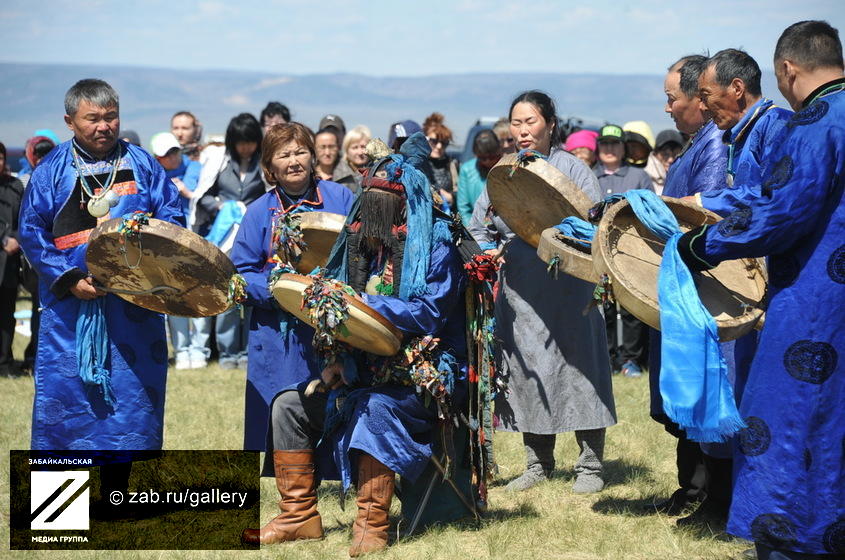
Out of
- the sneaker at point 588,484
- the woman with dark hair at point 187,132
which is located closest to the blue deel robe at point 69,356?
the sneaker at point 588,484

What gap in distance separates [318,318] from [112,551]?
157 centimetres

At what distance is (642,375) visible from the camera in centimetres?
962

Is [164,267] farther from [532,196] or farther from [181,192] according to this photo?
[181,192]

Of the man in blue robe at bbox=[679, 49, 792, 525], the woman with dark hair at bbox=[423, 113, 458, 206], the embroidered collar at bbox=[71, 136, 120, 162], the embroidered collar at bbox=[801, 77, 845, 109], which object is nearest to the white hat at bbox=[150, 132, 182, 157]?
the woman with dark hair at bbox=[423, 113, 458, 206]

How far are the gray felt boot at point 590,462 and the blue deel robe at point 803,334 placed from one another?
2275 millimetres

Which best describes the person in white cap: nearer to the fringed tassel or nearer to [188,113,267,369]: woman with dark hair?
[188,113,267,369]: woman with dark hair

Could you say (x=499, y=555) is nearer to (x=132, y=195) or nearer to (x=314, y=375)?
(x=314, y=375)

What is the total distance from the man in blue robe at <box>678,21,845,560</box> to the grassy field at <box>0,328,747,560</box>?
3.87ft

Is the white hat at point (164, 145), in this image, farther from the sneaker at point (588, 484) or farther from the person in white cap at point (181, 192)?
the sneaker at point (588, 484)

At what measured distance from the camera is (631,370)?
9664mm

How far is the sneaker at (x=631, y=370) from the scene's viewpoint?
31.6 ft

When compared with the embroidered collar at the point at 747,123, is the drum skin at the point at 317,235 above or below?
below

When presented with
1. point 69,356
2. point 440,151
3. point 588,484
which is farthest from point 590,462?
point 440,151

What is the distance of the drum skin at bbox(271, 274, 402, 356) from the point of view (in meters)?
4.51
